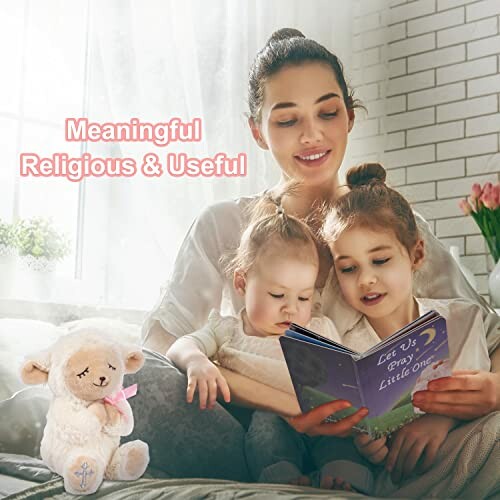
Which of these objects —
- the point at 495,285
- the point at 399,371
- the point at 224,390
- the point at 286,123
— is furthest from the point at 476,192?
the point at 224,390

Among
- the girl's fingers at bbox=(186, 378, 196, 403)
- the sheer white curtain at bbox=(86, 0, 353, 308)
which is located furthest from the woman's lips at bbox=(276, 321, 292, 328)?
the sheer white curtain at bbox=(86, 0, 353, 308)

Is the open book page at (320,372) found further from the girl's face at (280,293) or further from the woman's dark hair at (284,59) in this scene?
the woman's dark hair at (284,59)

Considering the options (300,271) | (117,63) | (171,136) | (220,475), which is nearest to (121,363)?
(220,475)

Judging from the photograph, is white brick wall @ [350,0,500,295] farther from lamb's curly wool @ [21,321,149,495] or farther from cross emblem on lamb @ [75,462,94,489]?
cross emblem on lamb @ [75,462,94,489]

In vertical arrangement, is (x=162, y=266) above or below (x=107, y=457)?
above

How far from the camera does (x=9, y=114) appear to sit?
175 centimetres

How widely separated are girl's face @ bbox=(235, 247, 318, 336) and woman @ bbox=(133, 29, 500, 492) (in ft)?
0.13

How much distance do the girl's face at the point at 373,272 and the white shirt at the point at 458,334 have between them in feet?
0.13

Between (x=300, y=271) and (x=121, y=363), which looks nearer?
(x=121, y=363)

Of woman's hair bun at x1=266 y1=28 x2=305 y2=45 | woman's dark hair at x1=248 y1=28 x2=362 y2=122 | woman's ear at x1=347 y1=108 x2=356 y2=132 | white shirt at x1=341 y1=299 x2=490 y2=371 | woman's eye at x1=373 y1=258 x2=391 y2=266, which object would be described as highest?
woman's hair bun at x1=266 y1=28 x2=305 y2=45

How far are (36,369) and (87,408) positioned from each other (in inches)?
4.5

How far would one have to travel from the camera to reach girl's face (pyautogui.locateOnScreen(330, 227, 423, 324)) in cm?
158

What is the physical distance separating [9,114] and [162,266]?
0.47 m

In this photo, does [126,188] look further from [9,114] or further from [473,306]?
[473,306]
